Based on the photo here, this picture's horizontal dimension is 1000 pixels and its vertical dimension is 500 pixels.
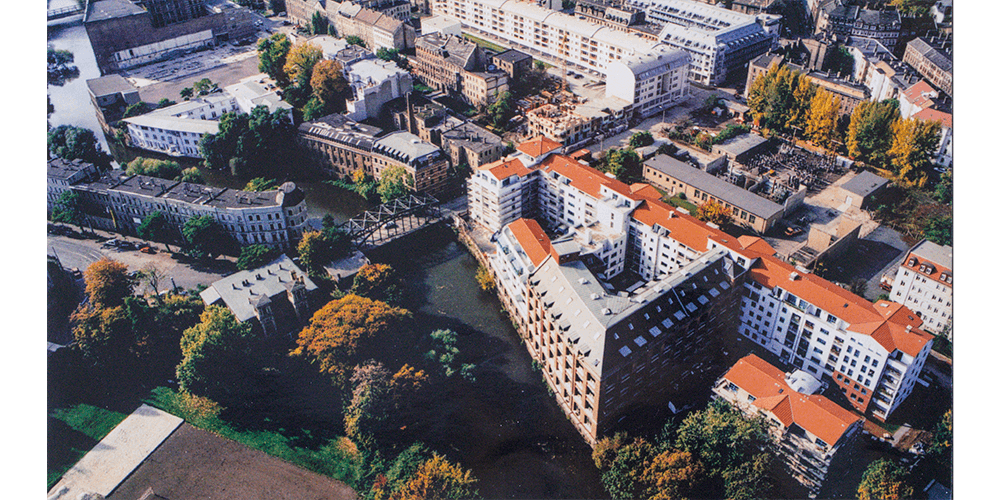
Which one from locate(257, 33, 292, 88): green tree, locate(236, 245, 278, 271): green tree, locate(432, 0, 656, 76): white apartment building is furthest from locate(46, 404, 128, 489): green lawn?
locate(432, 0, 656, 76): white apartment building

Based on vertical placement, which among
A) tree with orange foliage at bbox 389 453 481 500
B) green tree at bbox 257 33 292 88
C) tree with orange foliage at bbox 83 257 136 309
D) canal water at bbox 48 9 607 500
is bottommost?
canal water at bbox 48 9 607 500

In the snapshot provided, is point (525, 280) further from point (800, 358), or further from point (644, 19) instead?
point (644, 19)

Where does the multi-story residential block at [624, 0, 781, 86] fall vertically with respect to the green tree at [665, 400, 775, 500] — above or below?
above

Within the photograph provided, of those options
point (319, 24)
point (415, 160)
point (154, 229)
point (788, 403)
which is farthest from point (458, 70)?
point (788, 403)

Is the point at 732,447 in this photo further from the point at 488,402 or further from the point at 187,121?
the point at 187,121

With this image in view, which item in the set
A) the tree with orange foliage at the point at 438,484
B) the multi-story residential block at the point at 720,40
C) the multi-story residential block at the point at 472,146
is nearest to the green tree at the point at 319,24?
the multi-story residential block at the point at 472,146

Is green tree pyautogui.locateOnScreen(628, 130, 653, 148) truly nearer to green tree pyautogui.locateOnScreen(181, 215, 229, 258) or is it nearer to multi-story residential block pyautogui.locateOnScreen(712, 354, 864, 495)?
multi-story residential block pyautogui.locateOnScreen(712, 354, 864, 495)

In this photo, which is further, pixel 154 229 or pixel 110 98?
pixel 110 98

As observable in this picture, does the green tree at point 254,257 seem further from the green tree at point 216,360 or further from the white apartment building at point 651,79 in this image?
the white apartment building at point 651,79
